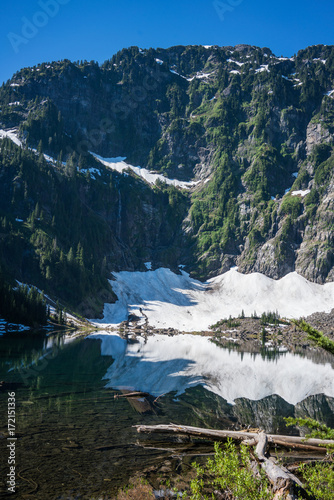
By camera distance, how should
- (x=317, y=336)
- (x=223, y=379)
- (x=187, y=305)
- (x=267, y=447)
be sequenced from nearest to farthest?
1. (x=317, y=336)
2. (x=267, y=447)
3. (x=223, y=379)
4. (x=187, y=305)

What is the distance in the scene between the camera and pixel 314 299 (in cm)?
19162

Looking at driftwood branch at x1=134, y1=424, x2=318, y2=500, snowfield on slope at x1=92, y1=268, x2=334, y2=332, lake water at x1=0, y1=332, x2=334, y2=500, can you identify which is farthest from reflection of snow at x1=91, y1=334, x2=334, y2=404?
snowfield on slope at x1=92, y1=268, x2=334, y2=332

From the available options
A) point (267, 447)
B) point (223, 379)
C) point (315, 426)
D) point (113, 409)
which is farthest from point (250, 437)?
point (223, 379)

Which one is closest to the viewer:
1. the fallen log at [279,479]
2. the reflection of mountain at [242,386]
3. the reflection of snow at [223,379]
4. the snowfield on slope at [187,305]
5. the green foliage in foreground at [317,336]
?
the green foliage in foreground at [317,336]

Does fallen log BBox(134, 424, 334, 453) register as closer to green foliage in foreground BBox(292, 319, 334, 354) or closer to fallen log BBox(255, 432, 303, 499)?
fallen log BBox(255, 432, 303, 499)

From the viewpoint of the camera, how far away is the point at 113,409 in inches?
882

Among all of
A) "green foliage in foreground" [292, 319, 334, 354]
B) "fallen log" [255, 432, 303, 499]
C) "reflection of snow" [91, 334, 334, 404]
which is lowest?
"reflection of snow" [91, 334, 334, 404]

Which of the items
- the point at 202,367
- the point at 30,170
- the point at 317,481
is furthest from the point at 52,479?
the point at 30,170

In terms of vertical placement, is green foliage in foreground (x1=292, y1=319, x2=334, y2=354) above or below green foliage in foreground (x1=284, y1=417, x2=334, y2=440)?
A: above

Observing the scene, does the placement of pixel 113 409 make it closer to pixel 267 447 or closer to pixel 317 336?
pixel 267 447

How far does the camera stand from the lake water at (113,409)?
42.3 ft

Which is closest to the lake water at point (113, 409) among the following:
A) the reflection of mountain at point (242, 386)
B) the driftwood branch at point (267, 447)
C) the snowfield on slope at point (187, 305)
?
the reflection of mountain at point (242, 386)

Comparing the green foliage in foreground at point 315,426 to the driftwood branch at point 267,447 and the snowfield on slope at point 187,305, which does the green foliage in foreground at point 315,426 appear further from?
the snowfield on slope at point 187,305

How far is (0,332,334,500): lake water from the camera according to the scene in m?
12.9
